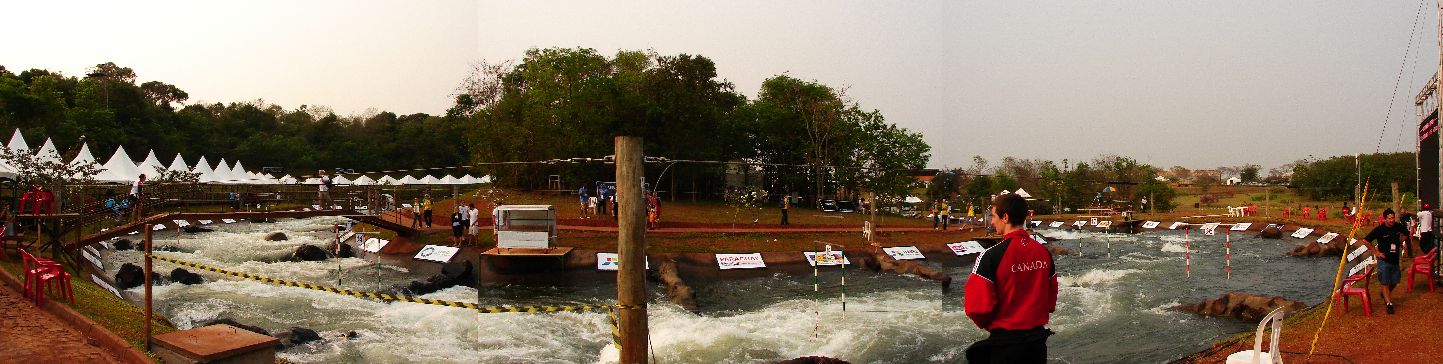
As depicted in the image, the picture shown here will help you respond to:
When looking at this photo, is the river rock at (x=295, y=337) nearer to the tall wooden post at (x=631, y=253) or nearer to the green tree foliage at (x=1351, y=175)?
the tall wooden post at (x=631, y=253)

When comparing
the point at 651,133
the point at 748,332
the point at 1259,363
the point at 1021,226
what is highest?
the point at 651,133

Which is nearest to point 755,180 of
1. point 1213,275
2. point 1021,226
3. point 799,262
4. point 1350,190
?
point 799,262

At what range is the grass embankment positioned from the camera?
7.74 metres

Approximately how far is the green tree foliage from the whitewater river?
53.2 feet

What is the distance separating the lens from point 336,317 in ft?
43.7

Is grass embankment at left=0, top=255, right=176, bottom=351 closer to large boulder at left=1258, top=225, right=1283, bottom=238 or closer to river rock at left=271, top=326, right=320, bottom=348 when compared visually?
river rock at left=271, top=326, right=320, bottom=348

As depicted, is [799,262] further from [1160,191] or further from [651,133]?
[1160,191]

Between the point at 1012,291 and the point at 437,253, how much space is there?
1891 cm

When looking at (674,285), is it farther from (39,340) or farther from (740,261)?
(39,340)

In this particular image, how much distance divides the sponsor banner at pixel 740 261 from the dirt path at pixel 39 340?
1294 cm

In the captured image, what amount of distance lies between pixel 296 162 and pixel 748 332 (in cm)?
3539

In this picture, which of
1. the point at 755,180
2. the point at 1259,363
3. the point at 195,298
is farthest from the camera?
the point at 755,180

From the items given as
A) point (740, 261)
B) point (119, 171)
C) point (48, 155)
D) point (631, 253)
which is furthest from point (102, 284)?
point (119, 171)

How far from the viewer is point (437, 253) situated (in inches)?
795
